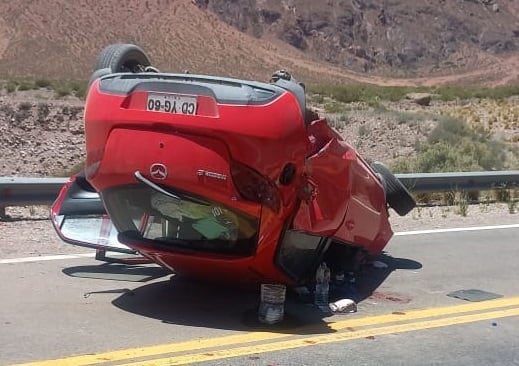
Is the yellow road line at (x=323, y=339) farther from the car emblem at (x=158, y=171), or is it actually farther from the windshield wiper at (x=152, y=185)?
the car emblem at (x=158, y=171)

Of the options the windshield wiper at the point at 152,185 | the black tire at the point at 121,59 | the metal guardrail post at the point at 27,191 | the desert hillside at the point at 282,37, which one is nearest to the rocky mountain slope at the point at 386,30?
the desert hillside at the point at 282,37

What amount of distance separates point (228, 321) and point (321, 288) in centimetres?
91

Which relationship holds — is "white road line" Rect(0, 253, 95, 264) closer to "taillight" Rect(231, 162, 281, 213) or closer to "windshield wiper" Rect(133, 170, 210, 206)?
"windshield wiper" Rect(133, 170, 210, 206)

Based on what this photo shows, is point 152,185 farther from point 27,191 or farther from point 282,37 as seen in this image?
point 282,37

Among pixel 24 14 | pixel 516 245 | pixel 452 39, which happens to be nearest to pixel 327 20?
pixel 452 39

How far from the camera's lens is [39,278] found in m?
7.82

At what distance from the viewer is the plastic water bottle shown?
23.4 feet

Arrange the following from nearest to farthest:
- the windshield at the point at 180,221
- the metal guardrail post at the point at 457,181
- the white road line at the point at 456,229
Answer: the windshield at the point at 180,221
the white road line at the point at 456,229
the metal guardrail post at the point at 457,181

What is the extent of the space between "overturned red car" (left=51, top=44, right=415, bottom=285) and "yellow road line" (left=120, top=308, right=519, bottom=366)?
641 millimetres

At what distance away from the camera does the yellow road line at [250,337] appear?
18.3 feet

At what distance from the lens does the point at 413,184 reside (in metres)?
13.3

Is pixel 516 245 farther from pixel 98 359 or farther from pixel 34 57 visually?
pixel 34 57

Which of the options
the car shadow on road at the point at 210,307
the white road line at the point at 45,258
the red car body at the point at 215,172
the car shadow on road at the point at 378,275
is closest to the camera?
the red car body at the point at 215,172

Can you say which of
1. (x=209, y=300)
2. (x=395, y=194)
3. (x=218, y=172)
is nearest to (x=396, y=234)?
(x=395, y=194)
